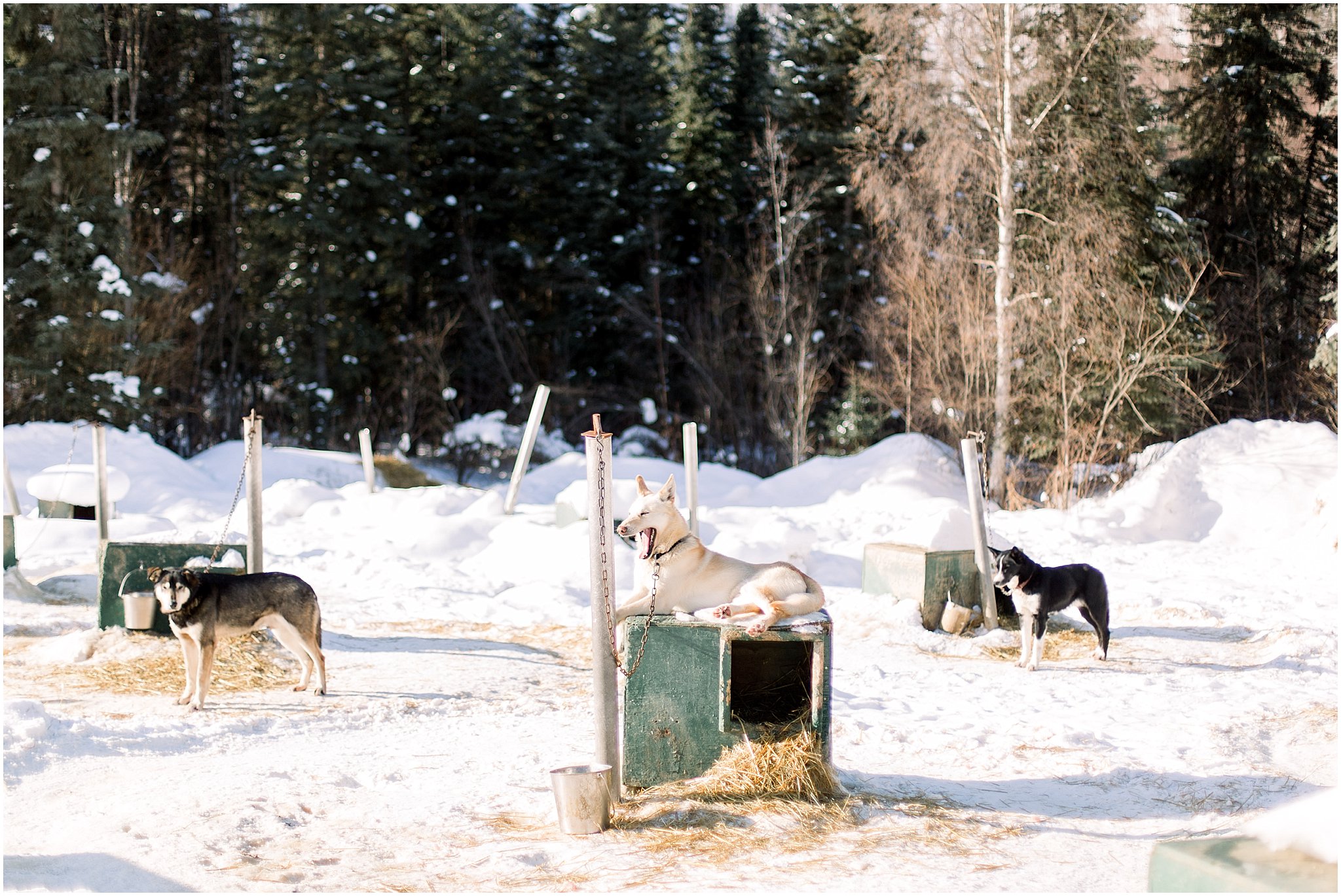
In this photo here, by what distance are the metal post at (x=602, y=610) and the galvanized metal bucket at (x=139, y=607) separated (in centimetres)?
456

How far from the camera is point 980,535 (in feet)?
30.7

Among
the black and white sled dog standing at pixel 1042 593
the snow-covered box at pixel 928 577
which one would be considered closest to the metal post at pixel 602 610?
the black and white sled dog standing at pixel 1042 593

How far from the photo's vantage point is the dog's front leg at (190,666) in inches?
257

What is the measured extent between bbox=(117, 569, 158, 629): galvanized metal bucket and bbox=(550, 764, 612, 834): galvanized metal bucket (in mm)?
4708

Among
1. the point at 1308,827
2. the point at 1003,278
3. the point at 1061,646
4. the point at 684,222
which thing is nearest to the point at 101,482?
Result: the point at 1061,646

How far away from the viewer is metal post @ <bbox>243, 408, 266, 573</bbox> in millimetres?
8203

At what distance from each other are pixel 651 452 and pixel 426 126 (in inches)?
410

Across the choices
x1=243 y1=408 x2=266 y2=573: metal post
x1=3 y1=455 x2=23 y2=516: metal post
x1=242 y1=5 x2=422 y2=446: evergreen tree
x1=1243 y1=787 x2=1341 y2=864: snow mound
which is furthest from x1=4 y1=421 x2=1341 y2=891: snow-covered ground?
x1=242 y1=5 x2=422 y2=446: evergreen tree

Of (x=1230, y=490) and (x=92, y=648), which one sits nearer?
→ (x=92, y=648)

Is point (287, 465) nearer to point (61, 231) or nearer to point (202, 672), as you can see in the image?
point (61, 231)

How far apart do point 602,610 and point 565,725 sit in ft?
5.65

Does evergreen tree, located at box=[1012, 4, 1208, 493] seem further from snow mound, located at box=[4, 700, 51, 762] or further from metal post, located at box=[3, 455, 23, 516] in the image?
snow mound, located at box=[4, 700, 51, 762]

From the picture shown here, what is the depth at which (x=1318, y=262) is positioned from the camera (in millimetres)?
23547

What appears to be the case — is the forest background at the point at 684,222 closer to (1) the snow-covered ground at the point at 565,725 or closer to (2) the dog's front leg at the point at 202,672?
(1) the snow-covered ground at the point at 565,725
